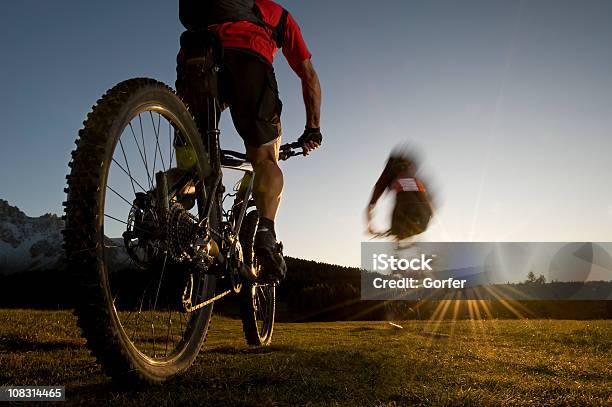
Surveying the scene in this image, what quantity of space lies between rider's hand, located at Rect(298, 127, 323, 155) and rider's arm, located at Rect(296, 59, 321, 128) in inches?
2.0

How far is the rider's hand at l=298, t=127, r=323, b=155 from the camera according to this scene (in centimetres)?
522

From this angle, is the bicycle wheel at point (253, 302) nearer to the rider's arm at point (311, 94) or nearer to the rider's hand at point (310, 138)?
the rider's hand at point (310, 138)

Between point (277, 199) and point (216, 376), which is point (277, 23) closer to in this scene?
point (277, 199)

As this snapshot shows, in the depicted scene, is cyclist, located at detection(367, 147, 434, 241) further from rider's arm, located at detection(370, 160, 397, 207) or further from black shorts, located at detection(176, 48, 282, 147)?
black shorts, located at detection(176, 48, 282, 147)

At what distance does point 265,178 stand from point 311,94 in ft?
3.79

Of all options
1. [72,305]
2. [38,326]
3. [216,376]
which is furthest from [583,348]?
[38,326]

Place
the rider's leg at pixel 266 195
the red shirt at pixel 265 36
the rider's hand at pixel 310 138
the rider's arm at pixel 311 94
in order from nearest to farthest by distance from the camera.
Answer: the red shirt at pixel 265 36
the rider's leg at pixel 266 195
the rider's arm at pixel 311 94
the rider's hand at pixel 310 138

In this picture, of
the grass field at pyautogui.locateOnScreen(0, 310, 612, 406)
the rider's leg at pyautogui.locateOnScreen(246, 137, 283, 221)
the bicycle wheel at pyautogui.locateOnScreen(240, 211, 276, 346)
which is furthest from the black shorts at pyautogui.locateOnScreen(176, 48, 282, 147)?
the grass field at pyautogui.locateOnScreen(0, 310, 612, 406)

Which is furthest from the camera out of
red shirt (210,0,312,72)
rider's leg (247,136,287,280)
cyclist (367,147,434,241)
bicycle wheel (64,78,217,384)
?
cyclist (367,147,434,241)

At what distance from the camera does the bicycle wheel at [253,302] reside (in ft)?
17.2

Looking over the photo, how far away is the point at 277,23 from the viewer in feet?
14.9

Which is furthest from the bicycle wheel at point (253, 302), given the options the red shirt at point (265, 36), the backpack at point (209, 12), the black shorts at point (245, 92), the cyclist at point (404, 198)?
the cyclist at point (404, 198)

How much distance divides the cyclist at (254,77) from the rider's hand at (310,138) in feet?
2.11

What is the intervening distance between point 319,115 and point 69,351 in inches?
136
